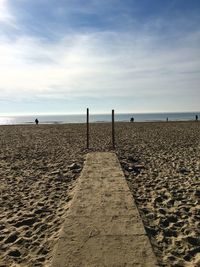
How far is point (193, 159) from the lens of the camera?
14625mm

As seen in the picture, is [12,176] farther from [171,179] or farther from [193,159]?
[193,159]

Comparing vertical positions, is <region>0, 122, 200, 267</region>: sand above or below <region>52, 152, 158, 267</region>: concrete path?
below

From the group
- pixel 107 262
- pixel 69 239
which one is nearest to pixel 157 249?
pixel 107 262

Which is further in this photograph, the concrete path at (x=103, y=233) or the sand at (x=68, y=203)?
the sand at (x=68, y=203)

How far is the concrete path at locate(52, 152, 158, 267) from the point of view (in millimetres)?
4651

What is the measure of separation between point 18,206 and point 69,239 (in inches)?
118

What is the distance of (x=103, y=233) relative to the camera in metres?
5.56

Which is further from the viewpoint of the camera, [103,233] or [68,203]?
[68,203]

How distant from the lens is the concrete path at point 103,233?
4651mm

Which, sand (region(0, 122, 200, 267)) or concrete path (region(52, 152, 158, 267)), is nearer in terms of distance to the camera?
concrete path (region(52, 152, 158, 267))

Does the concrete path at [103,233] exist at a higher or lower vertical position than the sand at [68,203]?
higher

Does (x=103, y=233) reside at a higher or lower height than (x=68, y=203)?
higher

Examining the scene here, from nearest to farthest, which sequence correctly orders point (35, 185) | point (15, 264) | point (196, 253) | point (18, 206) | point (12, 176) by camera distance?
point (15, 264) → point (196, 253) → point (18, 206) → point (35, 185) → point (12, 176)

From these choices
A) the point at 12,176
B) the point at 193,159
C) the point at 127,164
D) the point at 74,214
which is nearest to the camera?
the point at 74,214
